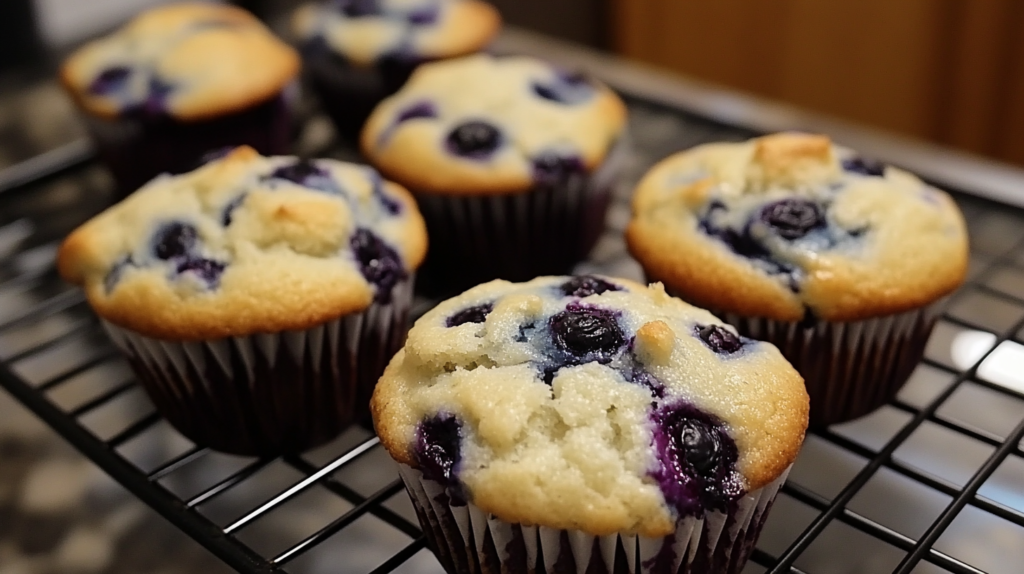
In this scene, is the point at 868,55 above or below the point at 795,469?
above

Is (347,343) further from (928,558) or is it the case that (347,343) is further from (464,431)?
(928,558)

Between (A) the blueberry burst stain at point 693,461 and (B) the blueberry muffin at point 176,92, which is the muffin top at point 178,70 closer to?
(B) the blueberry muffin at point 176,92

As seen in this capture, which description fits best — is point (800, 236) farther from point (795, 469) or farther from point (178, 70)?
point (178, 70)

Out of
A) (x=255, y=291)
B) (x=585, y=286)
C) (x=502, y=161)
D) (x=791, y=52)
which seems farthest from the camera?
(x=791, y=52)

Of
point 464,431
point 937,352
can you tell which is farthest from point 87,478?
point 937,352

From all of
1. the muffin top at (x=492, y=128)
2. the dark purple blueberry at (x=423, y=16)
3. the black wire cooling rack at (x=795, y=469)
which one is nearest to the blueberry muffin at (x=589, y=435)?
the black wire cooling rack at (x=795, y=469)

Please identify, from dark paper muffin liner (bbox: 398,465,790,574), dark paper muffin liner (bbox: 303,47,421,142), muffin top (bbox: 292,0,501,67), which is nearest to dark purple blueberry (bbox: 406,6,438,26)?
muffin top (bbox: 292,0,501,67)

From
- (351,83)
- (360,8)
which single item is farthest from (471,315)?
(360,8)
